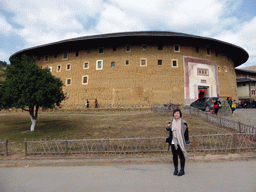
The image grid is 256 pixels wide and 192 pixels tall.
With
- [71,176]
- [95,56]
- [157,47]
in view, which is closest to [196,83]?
[157,47]

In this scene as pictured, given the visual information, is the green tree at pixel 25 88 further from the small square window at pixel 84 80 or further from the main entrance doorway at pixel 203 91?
the main entrance doorway at pixel 203 91

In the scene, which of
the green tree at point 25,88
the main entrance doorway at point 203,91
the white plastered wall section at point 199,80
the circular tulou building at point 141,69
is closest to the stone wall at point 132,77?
the circular tulou building at point 141,69

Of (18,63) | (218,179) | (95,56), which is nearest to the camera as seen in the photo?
(218,179)

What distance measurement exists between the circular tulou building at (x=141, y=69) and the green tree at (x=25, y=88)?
12389 mm

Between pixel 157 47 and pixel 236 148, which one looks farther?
pixel 157 47

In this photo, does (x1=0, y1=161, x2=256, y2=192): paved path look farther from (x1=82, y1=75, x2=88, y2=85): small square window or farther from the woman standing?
(x1=82, y1=75, x2=88, y2=85): small square window

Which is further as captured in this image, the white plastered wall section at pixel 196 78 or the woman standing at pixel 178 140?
the white plastered wall section at pixel 196 78

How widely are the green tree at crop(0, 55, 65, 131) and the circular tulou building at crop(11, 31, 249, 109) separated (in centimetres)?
1239

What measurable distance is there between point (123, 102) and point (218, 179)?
1715 centimetres

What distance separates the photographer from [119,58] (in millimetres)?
20781

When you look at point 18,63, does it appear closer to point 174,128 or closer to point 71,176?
point 71,176

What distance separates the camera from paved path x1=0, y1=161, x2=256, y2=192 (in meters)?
2.52

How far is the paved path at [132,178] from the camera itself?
8.26 ft

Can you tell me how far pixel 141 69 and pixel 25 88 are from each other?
1490cm
